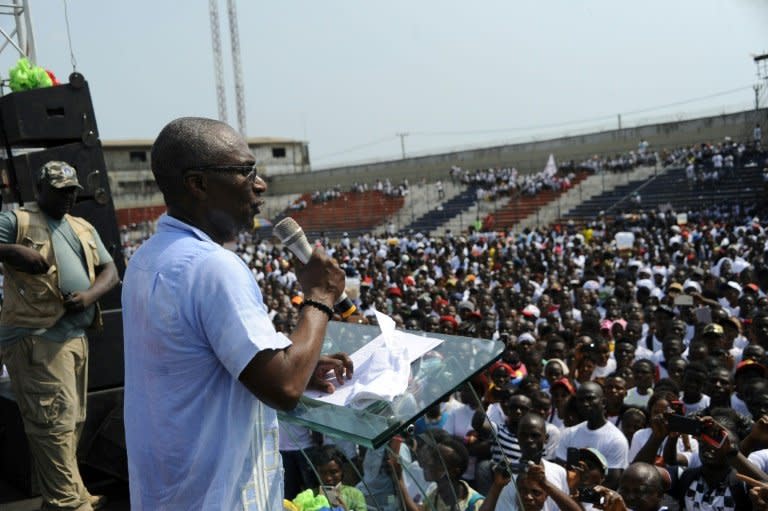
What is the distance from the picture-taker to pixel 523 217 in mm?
29203

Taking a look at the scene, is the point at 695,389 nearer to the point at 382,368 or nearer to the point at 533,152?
the point at 382,368

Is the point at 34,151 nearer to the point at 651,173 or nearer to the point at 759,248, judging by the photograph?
the point at 759,248

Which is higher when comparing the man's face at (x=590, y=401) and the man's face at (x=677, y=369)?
the man's face at (x=590, y=401)

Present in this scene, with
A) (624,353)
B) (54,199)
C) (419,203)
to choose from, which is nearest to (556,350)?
(624,353)

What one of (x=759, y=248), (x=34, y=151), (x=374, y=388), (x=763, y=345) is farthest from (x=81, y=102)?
(x=759, y=248)

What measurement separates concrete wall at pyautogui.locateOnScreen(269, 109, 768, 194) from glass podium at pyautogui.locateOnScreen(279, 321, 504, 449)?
1247 inches

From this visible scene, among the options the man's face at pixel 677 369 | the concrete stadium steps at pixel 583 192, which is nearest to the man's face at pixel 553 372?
the man's face at pixel 677 369

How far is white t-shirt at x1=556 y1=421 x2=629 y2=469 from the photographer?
4332 mm

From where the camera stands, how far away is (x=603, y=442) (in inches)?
172

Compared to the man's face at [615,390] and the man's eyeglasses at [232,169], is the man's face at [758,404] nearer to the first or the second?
the man's face at [615,390]

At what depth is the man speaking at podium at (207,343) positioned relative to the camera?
1391 millimetres

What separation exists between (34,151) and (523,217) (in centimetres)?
2650

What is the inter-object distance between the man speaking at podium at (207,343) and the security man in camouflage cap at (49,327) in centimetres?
170

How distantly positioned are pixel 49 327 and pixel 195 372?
196 cm
